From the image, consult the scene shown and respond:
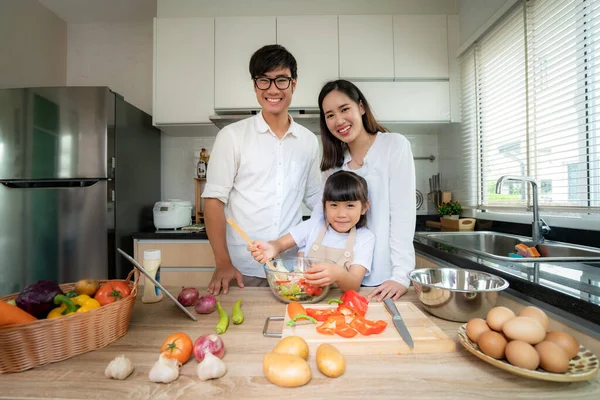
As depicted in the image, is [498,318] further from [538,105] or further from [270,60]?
[538,105]

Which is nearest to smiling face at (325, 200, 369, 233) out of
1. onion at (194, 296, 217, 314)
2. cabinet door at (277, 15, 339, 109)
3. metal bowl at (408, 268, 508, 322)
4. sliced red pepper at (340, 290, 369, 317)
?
metal bowl at (408, 268, 508, 322)

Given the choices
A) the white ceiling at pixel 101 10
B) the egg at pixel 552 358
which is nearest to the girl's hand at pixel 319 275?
the egg at pixel 552 358

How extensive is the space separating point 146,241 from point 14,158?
1.05 m

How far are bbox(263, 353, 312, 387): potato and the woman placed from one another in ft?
2.13

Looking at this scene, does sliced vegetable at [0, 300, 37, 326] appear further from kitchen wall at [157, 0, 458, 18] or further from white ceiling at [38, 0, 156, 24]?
white ceiling at [38, 0, 156, 24]

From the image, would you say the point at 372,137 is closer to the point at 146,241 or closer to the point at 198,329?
the point at 198,329

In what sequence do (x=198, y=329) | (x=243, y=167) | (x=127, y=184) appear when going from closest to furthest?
1. (x=198, y=329)
2. (x=243, y=167)
3. (x=127, y=184)

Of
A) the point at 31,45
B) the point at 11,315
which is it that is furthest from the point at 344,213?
the point at 31,45

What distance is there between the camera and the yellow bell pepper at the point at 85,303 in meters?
0.70

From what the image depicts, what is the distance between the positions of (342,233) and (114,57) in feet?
10.1

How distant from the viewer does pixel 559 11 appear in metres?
1.66

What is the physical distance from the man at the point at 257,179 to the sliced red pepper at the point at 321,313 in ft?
2.37

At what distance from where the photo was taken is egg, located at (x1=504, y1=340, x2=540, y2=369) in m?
0.54

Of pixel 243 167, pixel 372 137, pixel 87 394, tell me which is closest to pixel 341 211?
pixel 372 137
